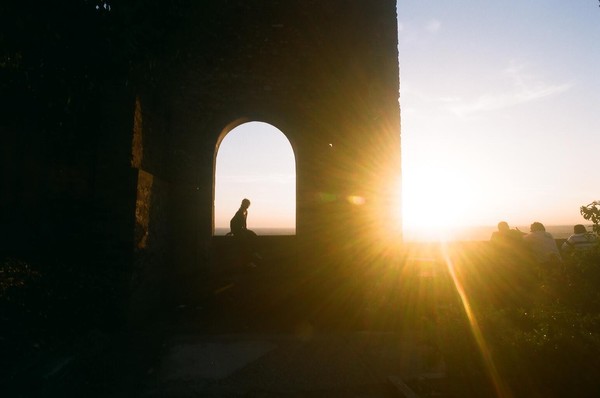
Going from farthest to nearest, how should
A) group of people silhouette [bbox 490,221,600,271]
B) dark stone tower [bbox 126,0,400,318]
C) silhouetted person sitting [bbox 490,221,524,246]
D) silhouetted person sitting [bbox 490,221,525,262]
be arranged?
dark stone tower [bbox 126,0,400,318]
silhouetted person sitting [bbox 490,221,524,246]
group of people silhouette [bbox 490,221,600,271]
silhouetted person sitting [bbox 490,221,525,262]

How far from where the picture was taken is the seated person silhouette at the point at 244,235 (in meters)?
7.35

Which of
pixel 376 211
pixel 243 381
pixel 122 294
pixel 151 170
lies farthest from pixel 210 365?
pixel 376 211

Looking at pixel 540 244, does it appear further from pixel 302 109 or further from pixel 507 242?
pixel 302 109

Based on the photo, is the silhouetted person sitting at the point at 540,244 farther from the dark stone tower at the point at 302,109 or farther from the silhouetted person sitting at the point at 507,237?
the dark stone tower at the point at 302,109

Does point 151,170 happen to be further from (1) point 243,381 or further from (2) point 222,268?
(1) point 243,381

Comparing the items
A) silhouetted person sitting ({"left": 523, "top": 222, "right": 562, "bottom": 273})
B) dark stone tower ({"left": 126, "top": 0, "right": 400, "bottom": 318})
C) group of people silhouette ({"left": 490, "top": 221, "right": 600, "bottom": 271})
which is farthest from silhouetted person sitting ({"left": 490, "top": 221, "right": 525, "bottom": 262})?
dark stone tower ({"left": 126, "top": 0, "right": 400, "bottom": 318})

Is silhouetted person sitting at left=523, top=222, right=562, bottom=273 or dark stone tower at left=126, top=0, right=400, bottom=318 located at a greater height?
dark stone tower at left=126, top=0, right=400, bottom=318

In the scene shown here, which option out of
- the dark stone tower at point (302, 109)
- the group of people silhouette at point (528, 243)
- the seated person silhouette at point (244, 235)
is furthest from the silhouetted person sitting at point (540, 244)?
the seated person silhouette at point (244, 235)

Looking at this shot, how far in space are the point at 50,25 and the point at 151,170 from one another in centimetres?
245

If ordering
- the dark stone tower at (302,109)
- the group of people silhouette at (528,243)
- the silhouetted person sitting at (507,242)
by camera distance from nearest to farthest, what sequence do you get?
the silhouetted person sitting at (507,242)
the group of people silhouette at (528,243)
the dark stone tower at (302,109)

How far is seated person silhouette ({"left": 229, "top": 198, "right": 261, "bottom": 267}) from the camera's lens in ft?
24.1

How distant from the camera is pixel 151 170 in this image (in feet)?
21.6

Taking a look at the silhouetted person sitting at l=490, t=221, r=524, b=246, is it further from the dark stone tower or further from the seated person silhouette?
the seated person silhouette

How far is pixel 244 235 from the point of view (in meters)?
7.44
